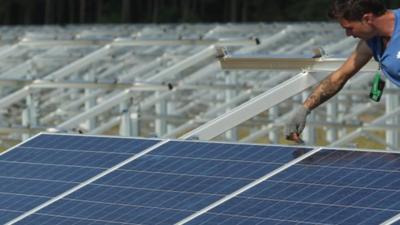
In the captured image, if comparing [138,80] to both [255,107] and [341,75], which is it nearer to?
[255,107]

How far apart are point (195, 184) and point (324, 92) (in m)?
0.96

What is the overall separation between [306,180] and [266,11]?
61700 mm

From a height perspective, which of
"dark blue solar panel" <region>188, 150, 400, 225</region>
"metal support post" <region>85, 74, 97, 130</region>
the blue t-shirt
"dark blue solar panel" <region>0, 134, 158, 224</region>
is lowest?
"metal support post" <region>85, 74, 97, 130</region>

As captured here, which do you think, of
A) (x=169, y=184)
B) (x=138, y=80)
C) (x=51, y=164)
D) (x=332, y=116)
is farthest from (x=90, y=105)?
(x=169, y=184)

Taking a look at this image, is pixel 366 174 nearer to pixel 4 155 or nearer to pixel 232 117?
pixel 232 117

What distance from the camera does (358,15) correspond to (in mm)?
6516

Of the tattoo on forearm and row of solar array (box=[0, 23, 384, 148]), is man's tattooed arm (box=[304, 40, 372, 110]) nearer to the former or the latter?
the tattoo on forearm

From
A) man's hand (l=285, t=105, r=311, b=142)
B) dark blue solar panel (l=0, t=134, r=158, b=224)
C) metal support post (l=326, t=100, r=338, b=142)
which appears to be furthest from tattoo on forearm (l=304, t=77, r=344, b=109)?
metal support post (l=326, t=100, r=338, b=142)

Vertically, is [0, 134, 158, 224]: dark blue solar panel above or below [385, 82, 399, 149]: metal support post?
above

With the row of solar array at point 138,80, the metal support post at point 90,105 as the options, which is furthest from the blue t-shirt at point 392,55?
the metal support post at point 90,105

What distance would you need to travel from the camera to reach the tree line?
6731 cm

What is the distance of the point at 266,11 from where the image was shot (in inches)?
2677

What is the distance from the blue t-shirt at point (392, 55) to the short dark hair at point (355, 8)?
12 centimetres

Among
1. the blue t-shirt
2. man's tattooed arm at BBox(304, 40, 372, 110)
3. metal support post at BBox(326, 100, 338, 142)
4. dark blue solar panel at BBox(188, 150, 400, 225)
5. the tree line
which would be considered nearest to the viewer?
→ dark blue solar panel at BBox(188, 150, 400, 225)
